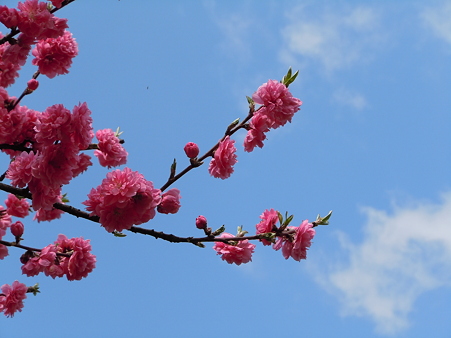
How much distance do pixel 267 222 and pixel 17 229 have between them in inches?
80.9

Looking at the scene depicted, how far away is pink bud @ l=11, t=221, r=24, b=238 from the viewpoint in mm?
3580

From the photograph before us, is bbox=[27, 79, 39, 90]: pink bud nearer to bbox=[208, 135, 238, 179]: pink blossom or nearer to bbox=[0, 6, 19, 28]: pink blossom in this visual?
bbox=[0, 6, 19, 28]: pink blossom

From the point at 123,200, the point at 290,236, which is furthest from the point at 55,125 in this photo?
the point at 290,236

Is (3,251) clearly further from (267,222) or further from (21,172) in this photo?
(267,222)

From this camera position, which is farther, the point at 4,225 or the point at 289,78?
the point at 4,225

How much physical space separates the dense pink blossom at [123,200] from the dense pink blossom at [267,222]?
3.01 ft

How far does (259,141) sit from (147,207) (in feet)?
3.55

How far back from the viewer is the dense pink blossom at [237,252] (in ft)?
10.4

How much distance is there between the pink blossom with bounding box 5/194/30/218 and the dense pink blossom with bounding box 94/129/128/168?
4.11ft

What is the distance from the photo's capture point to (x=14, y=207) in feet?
12.6

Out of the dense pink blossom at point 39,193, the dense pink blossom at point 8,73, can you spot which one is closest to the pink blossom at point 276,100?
the dense pink blossom at point 39,193

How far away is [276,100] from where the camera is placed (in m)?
3.06

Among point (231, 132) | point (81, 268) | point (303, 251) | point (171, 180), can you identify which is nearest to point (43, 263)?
point (81, 268)

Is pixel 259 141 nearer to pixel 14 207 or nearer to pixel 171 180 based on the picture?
pixel 171 180
